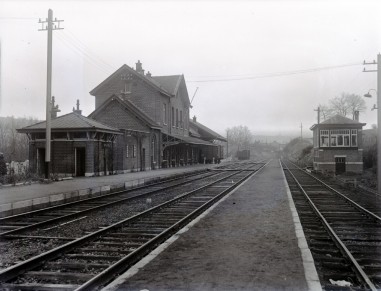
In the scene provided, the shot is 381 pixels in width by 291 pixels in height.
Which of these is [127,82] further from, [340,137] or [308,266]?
[308,266]

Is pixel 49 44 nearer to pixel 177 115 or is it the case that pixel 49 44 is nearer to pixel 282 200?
pixel 282 200

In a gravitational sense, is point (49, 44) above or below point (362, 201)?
above

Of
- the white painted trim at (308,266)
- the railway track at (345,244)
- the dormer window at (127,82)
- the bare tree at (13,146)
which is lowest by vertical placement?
the railway track at (345,244)

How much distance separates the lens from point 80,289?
4.45m

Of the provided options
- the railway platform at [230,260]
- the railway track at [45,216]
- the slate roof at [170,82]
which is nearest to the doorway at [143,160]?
the slate roof at [170,82]

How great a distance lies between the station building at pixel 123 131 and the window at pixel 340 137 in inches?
606

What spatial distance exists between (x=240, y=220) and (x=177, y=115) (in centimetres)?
3246

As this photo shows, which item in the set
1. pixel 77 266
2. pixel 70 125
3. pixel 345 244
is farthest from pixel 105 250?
pixel 70 125

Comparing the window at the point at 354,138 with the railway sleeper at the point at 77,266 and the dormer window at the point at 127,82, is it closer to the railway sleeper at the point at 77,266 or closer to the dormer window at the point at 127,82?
the dormer window at the point at 127,82

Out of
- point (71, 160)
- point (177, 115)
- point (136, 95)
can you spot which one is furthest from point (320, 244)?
point (177, 115)

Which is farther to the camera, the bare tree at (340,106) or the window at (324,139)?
the bare tree at (340,106)

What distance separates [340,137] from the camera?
3934 centimetres

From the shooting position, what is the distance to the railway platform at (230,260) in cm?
470

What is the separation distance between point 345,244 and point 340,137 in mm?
34094
